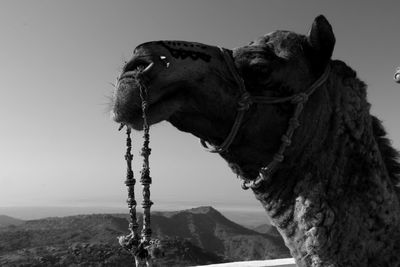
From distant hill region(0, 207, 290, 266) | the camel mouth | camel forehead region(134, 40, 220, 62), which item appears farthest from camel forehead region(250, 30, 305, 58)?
distant hill region(0, 207, 290, 266)

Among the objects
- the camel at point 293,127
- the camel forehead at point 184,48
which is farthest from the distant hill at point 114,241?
the camel forehead at point 184,48

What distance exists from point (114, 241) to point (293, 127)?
52306 millimetres

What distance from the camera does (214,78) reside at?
2.14 metres

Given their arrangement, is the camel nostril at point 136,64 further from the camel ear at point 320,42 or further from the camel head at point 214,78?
the camel ear at point 320,42

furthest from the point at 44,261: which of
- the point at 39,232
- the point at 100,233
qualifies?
the point at 39,232

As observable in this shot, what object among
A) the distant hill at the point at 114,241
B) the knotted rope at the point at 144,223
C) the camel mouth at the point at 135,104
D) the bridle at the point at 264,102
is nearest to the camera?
the knotted rope at the point at 144,223

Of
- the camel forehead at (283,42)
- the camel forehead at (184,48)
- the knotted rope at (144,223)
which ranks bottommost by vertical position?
the knotted rope at (144,223)

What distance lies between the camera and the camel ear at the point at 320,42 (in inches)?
85.5

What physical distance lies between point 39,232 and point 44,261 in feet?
107

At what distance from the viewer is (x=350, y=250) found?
1960 mm

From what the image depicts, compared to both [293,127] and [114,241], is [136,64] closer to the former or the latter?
[293,127]

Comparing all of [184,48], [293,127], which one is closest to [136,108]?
[184,48]

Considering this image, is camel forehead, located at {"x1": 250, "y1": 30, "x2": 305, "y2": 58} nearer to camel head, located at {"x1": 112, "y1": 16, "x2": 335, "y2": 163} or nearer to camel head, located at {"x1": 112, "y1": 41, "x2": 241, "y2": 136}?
camel head, located at {"x1": 112, "y1": 16, "x2": 335, "y2": 163}

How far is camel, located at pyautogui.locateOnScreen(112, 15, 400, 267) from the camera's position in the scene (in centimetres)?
199
